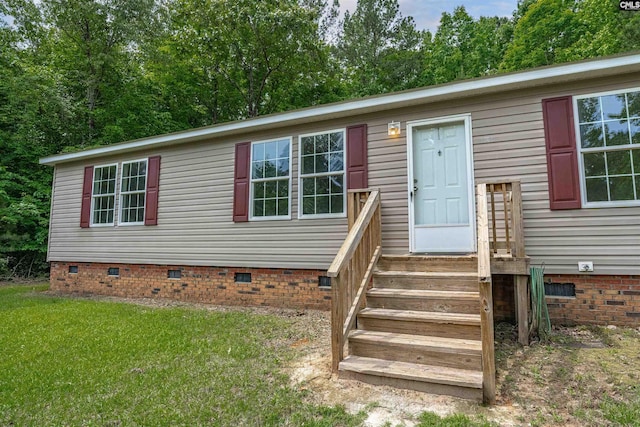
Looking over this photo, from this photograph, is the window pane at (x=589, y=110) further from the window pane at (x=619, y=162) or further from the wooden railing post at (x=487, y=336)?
the wooden railing post at (x=487, y=336)

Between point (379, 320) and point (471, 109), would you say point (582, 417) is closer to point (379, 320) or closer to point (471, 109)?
point (379, 320)

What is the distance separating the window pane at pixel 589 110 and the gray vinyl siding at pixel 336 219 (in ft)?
0.39

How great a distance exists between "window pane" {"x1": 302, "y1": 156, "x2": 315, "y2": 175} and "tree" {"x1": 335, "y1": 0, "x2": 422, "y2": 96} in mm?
10997

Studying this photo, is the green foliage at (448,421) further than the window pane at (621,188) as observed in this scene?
No

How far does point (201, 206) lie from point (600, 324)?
6.04 metres

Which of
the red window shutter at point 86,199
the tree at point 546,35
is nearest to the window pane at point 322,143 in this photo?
the red window shutter at point 86,199

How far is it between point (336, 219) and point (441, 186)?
5.15 ft

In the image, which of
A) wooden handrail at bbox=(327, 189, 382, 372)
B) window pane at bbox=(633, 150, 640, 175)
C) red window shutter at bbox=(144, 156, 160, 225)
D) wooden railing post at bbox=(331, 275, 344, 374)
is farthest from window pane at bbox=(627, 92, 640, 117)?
red window shutter at bbox=(144, 156, 160, 225)

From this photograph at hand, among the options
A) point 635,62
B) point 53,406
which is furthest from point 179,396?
point 635,62

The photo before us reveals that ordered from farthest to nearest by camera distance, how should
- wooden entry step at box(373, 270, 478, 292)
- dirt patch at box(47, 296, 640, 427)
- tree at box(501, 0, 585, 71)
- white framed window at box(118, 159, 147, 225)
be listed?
1. tree at box(501, 0, 585, 71)
2. white framed window at box(118, 159, 147, 225)
3. wooden entry step at box(373, 270, 478, 292)
4. dirt patch at box(47, 296, 640, 427)

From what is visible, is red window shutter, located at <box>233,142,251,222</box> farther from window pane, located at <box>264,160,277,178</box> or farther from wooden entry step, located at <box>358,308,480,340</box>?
wooden entry step, located at <box>358,308,480,340</box>

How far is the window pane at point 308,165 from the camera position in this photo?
5676 mm

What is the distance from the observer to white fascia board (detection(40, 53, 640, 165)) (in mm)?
3956

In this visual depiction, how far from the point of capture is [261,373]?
3.04m
